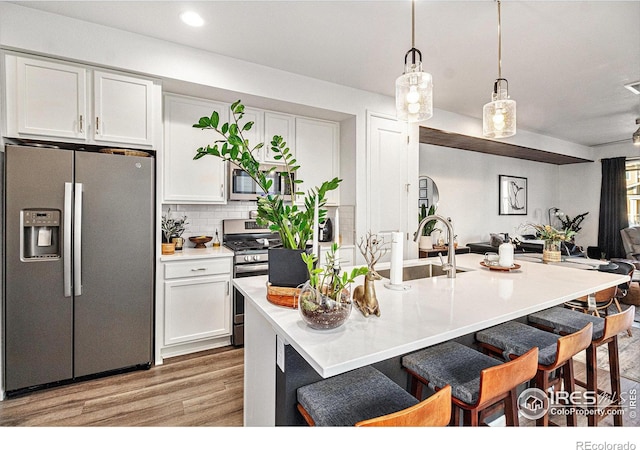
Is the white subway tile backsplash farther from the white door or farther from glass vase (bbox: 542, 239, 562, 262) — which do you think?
glass vase (bbox: 542, 239, 562, 262)

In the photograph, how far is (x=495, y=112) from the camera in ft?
Answer: 6.87

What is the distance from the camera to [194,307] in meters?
2.80

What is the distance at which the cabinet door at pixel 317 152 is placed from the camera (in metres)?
3.54

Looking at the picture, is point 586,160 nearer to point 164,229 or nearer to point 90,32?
point 164,229

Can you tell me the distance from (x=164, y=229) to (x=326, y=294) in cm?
248

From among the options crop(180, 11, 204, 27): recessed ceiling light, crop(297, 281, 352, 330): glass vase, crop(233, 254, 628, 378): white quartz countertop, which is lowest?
crop(233, 254, 628, 378): white quartz countertop

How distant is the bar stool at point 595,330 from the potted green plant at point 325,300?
1405 millimetres

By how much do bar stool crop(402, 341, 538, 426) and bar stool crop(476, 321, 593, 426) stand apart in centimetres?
23

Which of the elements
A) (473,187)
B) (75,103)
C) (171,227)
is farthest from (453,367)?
(473,187)

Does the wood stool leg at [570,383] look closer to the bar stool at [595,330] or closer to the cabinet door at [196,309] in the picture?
the bar stool at [595,330]

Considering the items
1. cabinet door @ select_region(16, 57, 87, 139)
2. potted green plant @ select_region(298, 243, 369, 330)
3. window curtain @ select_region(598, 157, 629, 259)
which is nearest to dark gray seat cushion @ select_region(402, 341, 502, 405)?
potted green plant @ select_region(298, 243, 369, 330)

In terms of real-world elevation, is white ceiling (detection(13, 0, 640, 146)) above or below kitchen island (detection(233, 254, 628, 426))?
above

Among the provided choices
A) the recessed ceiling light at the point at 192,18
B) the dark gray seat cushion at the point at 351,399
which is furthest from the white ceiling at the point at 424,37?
the dark gray seat cushion at the point at 351,399

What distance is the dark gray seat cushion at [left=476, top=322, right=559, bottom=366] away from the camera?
1.47 m
